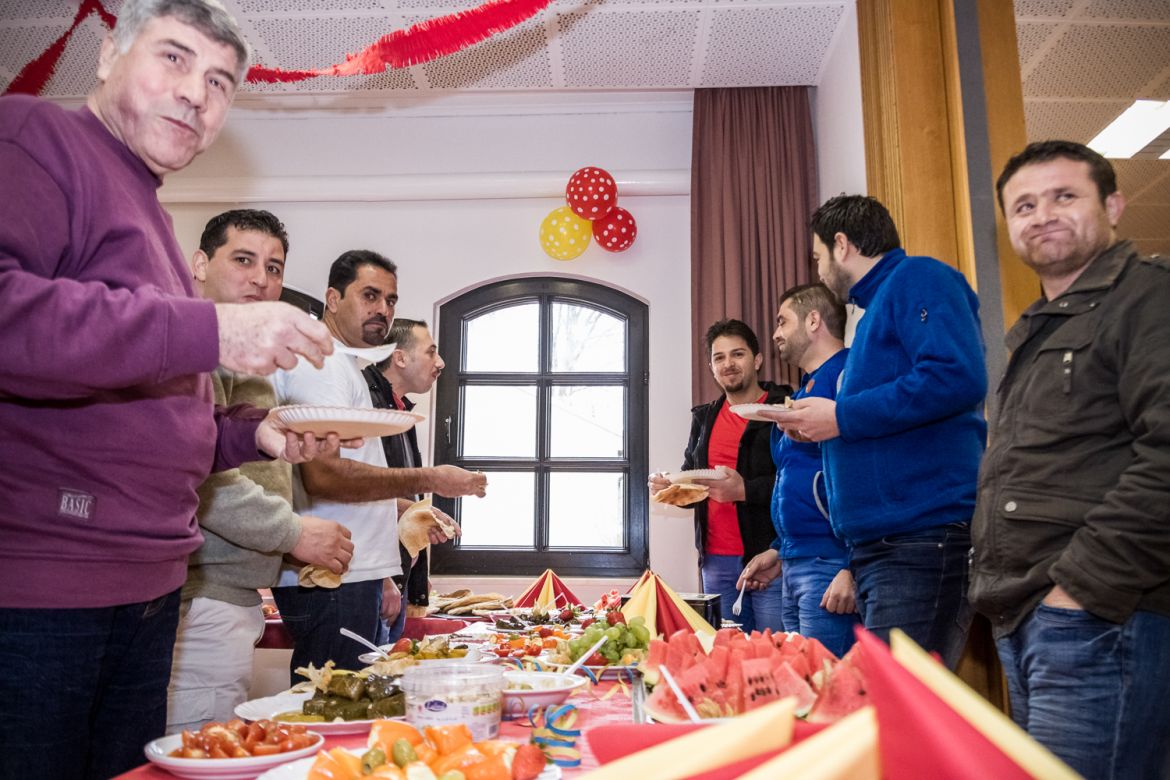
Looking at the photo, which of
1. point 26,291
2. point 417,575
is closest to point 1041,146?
point 26,291

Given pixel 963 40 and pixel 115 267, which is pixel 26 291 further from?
pixel 963 40

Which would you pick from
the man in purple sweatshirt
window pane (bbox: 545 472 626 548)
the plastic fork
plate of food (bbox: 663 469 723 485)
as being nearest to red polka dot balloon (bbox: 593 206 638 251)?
window pane (bbox: 545 472 626 548)

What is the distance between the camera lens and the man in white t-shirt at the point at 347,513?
6.76 feet

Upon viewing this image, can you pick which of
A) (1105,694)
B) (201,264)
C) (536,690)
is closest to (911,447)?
(1105,694)

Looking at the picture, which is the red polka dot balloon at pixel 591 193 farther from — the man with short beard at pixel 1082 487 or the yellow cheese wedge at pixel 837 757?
the yellow cheese wedge at pixel 837 757

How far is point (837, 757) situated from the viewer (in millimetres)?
340

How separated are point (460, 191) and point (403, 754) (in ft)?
14.7

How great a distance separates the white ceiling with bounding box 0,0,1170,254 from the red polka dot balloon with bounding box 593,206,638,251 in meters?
0.73

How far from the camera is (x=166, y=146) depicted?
45.5 inches

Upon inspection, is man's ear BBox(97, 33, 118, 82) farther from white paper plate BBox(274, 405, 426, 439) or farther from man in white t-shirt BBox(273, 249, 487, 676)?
man in white t-shirt BBox(273, 249, 487, 676)

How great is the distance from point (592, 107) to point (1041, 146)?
370 cm

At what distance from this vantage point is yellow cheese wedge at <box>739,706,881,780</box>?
0.34m

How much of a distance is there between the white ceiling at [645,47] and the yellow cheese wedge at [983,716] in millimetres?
4002

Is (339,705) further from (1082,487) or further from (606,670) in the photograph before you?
(1082,487)
